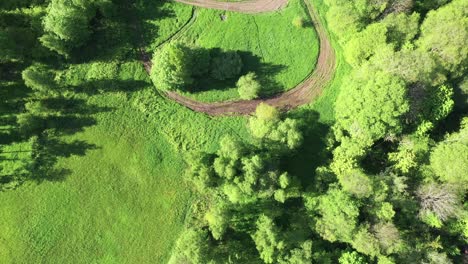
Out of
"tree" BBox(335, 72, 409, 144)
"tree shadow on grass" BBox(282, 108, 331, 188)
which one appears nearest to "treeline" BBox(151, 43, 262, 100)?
"tree shadow on grass" BBox(282, 108, 331, 188)

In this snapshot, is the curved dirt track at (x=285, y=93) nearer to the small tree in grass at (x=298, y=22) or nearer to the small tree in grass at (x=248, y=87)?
the small tree in grass at (x=248, y=87)

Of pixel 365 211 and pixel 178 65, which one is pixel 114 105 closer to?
pixel 178 65

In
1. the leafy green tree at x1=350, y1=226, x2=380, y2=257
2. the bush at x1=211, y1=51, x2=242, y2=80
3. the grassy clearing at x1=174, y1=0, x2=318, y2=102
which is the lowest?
A: the leafy green tree at x1=350, y1=226, x2=380, y2=257

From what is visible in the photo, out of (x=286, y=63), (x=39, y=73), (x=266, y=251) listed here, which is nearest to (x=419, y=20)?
(x=286, y=63)

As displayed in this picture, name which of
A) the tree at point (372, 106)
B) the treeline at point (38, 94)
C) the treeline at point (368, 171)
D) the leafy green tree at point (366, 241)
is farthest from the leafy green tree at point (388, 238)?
the treeline at point (38, 94)

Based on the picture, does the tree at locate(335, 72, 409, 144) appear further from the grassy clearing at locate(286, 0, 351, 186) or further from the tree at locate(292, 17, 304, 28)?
the tree at locate(292, 17, 304, 28)

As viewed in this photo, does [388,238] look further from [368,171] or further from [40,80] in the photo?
[40,80]
